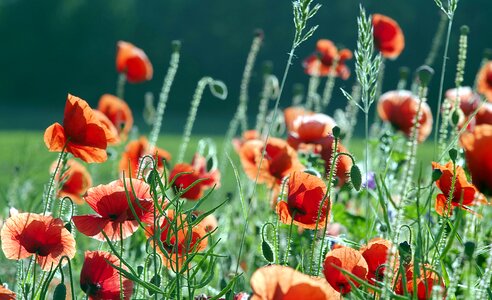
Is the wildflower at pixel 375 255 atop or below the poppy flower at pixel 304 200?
below

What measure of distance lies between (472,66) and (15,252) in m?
9.88

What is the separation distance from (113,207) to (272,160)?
627 mm

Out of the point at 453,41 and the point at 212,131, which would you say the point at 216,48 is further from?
the point at 453,41

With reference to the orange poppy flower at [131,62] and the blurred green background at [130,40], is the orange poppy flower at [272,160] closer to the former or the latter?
the orange poppy flower at [131,62]

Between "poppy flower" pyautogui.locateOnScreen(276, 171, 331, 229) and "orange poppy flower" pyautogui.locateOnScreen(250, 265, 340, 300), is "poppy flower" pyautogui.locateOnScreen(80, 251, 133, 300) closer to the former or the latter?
"poppy flower" pyautogui.locateOnScreen(276, 171, 331, 229)

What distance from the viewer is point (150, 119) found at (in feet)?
9.38

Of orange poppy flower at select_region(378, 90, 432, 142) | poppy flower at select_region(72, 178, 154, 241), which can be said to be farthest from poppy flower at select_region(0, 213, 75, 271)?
orange poppy flower at select_region(378, 90, 432, 142)

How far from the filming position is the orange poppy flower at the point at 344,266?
3.82ft

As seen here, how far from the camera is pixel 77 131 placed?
1345mm

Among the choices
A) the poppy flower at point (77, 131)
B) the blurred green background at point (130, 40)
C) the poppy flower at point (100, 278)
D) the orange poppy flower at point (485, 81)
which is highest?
the blurred green background at point (130, 40)

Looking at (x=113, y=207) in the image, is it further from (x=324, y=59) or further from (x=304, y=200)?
(x=324, y=59)

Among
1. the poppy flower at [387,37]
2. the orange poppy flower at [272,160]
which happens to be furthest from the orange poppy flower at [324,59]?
the orange poppy flower at [272,160]

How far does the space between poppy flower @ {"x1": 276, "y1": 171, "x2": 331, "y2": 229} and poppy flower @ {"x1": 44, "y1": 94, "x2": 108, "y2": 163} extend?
0.26 m

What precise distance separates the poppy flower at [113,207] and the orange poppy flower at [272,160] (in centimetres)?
48
